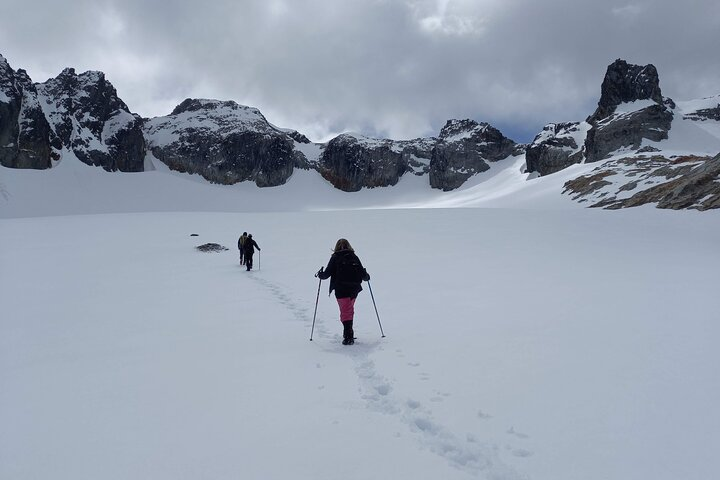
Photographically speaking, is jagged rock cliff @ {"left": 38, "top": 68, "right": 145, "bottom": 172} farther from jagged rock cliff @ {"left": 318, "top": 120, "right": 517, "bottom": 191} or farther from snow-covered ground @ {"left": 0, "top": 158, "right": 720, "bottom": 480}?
snow-covered ground @ {"left": 0, "top": 158, "right": 720, "bottom": 480}

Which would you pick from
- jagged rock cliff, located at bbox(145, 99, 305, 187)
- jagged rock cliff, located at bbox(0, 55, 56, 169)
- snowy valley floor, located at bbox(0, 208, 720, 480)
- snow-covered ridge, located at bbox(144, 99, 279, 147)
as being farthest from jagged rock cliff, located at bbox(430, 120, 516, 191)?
snowy valley floor, located at bbox(0, 208, 720, 480)

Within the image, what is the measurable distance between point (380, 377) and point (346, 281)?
8.90ft

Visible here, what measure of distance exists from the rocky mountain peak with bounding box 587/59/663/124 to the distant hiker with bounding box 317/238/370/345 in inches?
4524

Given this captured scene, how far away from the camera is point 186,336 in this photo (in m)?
8.95

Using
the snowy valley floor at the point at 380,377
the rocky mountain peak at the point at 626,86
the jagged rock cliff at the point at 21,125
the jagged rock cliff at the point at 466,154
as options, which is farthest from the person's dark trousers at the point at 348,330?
the jagged rock cliff at the point at 466,154

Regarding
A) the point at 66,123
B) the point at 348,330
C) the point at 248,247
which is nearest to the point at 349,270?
the point at 348,330

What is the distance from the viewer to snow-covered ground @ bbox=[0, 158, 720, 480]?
4168mm

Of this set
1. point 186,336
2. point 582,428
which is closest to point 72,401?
point 186,336

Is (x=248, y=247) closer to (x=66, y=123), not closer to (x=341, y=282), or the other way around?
(x=341, y=282)

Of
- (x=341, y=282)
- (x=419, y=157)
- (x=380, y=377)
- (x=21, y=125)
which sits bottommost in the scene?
(x=380, y=377)

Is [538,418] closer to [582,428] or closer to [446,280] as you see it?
[582,428]

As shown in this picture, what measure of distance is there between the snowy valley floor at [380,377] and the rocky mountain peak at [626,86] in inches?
4127

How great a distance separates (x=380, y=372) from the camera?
A: 6.70 m

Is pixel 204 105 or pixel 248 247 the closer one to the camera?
pixel 248 247
